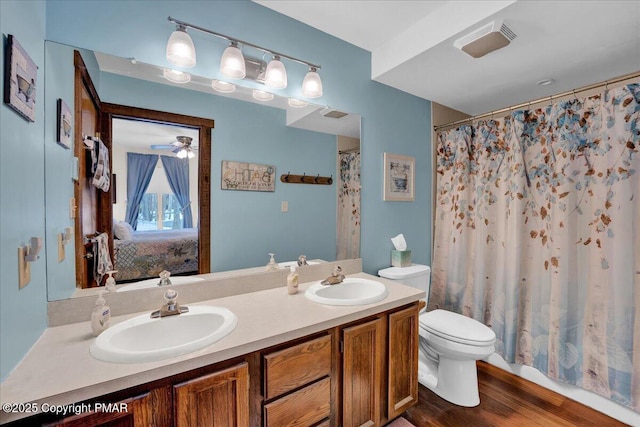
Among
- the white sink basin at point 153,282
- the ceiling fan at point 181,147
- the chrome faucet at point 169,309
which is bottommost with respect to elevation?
the chrome faucet at point 169,309

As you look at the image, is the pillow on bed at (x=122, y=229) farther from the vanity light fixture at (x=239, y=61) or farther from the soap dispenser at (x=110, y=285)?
the vanity light fixture at (x=239, y=61)

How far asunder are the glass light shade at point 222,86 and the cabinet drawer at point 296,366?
1.33m

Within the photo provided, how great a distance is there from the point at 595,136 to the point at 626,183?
1.08ft

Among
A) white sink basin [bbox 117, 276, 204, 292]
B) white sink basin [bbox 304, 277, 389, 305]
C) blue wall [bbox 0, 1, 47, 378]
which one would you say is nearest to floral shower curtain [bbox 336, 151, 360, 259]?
white sink basin [bbox 304, 277, 389, 305]

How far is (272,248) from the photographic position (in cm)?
165

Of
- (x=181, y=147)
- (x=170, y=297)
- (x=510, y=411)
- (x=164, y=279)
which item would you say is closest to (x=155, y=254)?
(x=164, y=279)

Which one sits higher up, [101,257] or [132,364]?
[101,257]

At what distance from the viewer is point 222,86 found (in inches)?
57.7

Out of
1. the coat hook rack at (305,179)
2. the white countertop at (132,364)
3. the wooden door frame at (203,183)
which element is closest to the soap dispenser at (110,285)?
the white countertop at (132,364)

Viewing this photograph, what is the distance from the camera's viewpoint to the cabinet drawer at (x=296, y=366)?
40.2 inches

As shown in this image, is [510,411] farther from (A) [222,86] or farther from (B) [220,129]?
(A) [222,86]

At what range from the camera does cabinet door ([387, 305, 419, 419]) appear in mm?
1429

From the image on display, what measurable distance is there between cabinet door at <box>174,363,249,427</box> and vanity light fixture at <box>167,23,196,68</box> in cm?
136

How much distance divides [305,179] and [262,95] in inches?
22.0
